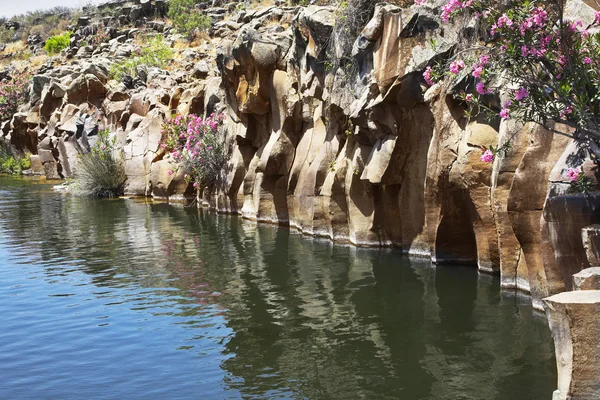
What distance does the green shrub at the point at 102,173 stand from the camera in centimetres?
3269

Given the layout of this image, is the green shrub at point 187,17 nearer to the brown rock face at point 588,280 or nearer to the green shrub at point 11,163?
the green shrub at point 11,163

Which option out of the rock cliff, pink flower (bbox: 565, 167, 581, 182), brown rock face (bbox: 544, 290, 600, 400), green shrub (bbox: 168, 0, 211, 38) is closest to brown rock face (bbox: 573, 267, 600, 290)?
brown rock face (bbox: 544, 290, 600, 400)

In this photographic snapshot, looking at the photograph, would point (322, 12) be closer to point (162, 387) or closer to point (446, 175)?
point (446, 175)

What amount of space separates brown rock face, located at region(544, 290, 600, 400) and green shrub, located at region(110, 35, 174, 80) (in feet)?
125

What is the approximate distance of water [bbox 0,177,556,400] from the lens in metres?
9.34

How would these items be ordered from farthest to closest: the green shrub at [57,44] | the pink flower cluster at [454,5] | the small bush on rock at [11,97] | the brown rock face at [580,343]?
the green shrub at [57,44] < the small bush on rock at [11,97] < the pink flower cluster at [454,5] < the brown rock face at [580,343]

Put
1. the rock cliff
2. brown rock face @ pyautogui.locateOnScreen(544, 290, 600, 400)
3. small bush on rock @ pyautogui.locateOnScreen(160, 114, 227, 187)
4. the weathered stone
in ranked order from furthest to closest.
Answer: small bush on rock @ pyautogui.locateOnScreen(160, 114, 227, 187), the rock cliff, the weathered stone, brown rock face @ pyautogui.locateOnScreen(544, 290, 600, 400)

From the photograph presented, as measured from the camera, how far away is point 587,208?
32.4ft

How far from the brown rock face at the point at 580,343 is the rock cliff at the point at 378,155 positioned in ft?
11.2

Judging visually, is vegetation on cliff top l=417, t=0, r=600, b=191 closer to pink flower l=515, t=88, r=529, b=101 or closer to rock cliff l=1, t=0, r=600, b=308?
pink flower l=515, t=88, r=529, b=101

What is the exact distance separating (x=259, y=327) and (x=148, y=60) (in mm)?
35903

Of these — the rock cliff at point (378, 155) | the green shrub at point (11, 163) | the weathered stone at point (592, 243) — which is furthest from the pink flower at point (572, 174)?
the green shrub at point (11, 163)

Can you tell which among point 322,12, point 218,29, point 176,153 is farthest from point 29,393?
point 218,29

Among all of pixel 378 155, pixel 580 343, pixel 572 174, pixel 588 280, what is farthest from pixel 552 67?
pixel 378 155
